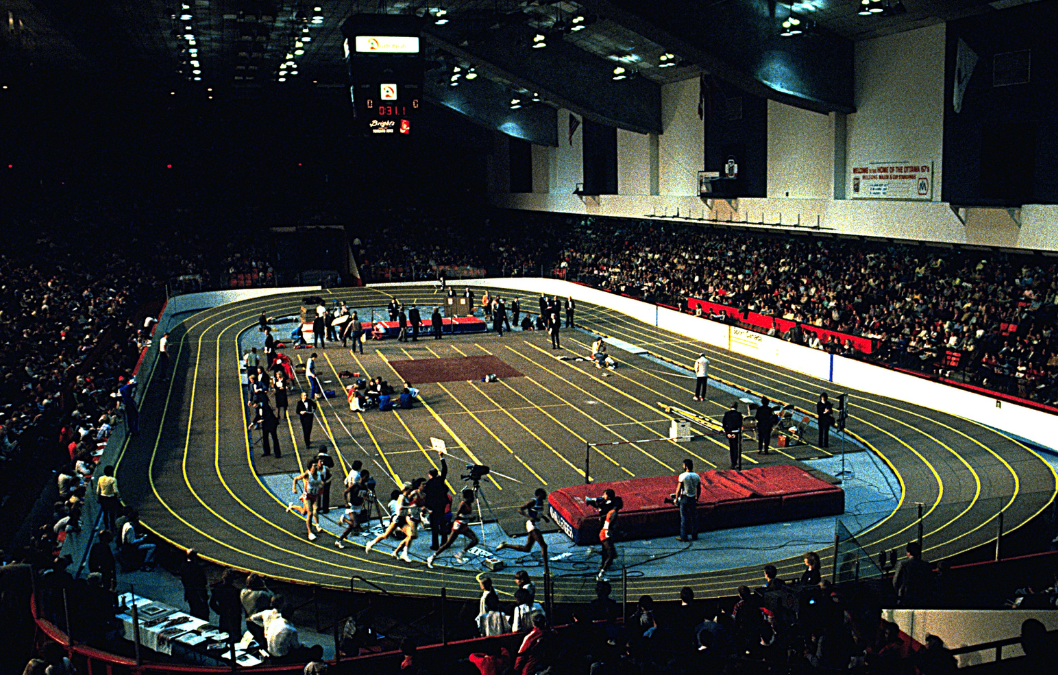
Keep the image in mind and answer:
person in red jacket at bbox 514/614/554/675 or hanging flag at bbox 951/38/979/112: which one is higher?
hanging flag at bbox 951/38/979/112

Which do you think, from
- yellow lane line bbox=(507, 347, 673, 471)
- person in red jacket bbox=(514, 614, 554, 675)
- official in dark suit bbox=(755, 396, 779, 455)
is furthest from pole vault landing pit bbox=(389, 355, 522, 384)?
person in red jacket bbox=(514, 614, 554, 675)

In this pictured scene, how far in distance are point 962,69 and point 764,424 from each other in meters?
13.7

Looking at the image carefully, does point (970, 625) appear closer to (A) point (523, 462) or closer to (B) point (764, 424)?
(B) point (764, 424)

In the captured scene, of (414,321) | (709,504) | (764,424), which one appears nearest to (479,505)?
(709,504)

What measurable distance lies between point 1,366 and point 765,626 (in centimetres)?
2227

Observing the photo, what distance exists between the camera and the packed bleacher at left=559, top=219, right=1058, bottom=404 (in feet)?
85.6

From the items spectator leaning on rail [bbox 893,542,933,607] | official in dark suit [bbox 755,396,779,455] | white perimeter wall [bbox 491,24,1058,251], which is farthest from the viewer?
white perimeter wall [bbox 491,24,1058,251]

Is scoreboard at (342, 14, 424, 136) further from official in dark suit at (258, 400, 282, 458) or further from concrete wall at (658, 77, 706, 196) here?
concrete wall at (658, 77, 706, 196)

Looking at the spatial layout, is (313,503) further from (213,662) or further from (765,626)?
(765,626)

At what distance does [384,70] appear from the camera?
29.1 m

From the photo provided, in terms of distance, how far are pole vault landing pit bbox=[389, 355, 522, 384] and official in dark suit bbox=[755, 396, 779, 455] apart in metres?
11.1

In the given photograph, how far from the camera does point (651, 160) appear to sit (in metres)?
47.9

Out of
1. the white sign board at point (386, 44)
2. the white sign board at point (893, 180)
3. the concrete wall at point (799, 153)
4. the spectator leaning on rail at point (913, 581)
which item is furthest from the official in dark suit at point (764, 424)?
the concrete wall at point (799, 153)

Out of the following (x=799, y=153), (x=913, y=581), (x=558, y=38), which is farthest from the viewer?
(x=799, y=153)
